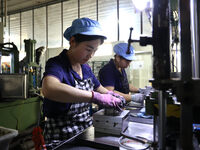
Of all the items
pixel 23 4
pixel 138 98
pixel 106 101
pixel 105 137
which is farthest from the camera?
pixel 23 4

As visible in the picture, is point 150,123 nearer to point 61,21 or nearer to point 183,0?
point 183,0

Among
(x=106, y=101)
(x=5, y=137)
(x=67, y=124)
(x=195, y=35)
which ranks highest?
(x=195, y=35)

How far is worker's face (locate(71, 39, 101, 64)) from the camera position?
1.21 metres

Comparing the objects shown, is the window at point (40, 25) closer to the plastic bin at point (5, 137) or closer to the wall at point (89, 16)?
the wall at point (89, 16)

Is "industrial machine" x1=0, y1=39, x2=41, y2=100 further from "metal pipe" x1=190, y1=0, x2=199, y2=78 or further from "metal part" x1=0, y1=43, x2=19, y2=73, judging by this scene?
"metal pipe" x1=190, y1=0, x2=199, y2=78

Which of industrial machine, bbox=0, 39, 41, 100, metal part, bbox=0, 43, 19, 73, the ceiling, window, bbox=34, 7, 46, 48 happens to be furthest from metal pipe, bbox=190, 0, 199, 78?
window, bbox=34, 7, 46, 48

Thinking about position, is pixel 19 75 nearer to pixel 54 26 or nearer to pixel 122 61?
pixel 122 61

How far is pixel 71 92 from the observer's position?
104cm

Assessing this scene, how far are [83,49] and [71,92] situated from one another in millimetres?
382

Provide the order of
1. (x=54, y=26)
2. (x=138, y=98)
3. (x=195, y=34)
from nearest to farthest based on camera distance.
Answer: (x=195, y=34), (x=138, y=98), (x=54, y=26)

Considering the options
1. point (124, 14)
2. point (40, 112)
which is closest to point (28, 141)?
point (40, 112)

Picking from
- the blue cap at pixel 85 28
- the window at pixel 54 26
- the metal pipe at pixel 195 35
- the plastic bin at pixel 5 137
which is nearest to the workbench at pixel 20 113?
the plastic bin at pixel 5 137

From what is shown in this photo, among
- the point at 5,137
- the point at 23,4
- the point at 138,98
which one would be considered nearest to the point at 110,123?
the point at 5,137

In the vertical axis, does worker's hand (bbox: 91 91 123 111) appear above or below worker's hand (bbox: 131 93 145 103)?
above
